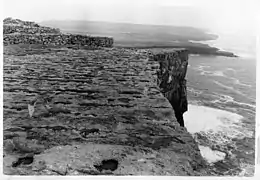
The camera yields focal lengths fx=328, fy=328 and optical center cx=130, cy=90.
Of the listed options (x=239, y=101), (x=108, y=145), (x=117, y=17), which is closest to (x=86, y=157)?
(x=108, y=145)

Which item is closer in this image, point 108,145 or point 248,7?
point 108,145

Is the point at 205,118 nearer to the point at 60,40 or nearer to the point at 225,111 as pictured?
the point at 225,111

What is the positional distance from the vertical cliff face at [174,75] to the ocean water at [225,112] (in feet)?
0.37

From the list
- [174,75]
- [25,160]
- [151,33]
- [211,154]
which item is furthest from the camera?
[174,75]

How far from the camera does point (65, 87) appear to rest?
2.47 metres

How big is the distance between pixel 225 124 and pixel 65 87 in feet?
4.23

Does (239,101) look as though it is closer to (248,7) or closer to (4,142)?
(248,7)

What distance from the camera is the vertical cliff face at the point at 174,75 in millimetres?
2854

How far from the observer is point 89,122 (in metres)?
2.26

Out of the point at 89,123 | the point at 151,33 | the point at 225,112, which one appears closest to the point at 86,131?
the point at 89,123

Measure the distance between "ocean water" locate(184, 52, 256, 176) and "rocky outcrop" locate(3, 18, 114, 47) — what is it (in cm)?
90

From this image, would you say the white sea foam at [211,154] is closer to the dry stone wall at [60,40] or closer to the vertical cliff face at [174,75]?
the vertical cliff face at [174,75]

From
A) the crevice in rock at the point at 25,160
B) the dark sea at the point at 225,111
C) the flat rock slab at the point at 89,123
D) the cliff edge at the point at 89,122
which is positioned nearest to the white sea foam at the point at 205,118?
the dark sea at the point at 225,111

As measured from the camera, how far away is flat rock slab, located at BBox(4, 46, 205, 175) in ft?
6.80
